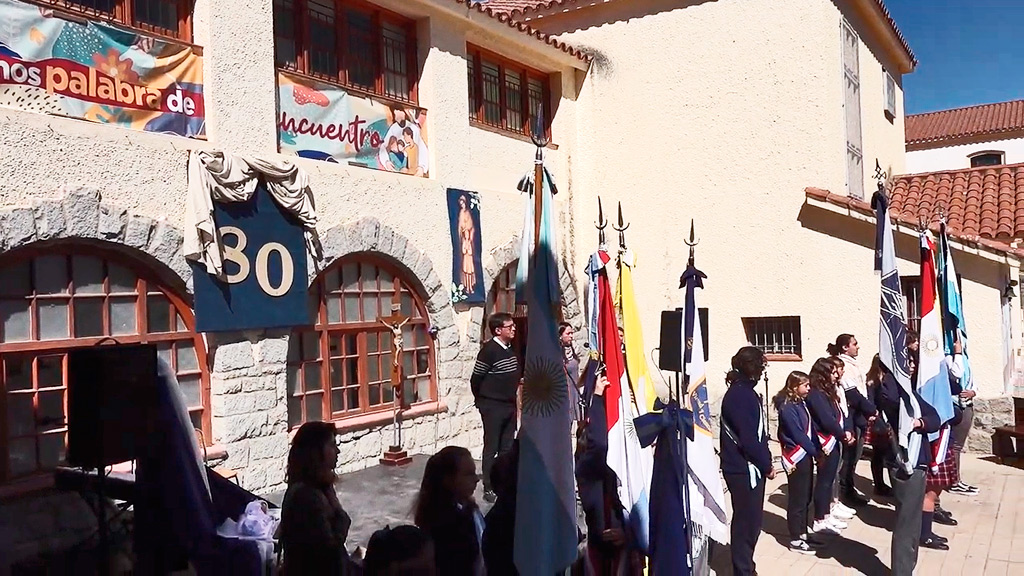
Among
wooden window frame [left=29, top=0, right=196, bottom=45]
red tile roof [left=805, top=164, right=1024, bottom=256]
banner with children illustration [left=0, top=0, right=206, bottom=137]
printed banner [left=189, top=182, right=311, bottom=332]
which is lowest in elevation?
printed banner [left=189, top=182, right=311, bottom=332]

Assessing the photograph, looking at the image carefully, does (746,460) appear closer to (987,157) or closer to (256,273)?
(256,273)

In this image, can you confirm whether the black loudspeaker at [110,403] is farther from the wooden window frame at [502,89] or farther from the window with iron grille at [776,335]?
the window with iron grille at [776,335]

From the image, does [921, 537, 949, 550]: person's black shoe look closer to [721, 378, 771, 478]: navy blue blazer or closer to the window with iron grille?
[721, 378, 771, 478]: navy blue blazer

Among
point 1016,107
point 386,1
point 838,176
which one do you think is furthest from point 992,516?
point 1016,107

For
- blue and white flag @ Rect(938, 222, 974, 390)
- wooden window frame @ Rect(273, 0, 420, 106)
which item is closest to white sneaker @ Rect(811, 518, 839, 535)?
blue and white flag @ Rect(938, 222, 974, 390)

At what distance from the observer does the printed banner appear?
7.16 m

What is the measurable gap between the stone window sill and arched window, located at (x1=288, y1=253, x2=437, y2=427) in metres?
0.10

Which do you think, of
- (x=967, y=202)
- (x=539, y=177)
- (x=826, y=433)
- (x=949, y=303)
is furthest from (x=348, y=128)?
(x=967, y=202)

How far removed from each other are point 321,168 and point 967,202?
10282 millimetres

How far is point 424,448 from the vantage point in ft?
31.0

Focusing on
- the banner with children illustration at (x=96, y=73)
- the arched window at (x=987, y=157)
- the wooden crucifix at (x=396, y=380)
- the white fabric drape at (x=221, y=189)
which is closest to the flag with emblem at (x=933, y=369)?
the wooden crucifix at (x=396, y=380)

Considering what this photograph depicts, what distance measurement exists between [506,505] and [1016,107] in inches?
1044

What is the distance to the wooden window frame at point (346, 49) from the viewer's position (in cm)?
859

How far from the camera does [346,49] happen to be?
9.14 meters
